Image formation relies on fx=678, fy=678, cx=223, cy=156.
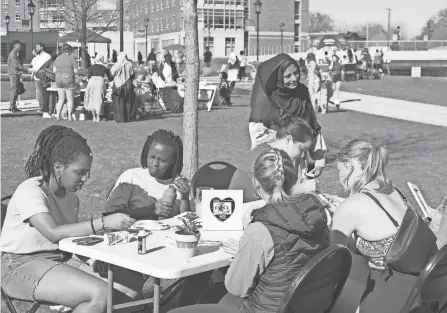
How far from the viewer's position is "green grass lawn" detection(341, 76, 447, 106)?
26.0 m

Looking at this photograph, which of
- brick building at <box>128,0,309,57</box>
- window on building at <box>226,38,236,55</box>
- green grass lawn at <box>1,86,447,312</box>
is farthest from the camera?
window on building at <box>226,38,236,55</box>

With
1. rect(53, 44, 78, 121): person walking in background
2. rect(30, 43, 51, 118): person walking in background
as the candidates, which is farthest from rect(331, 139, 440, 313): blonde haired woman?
rect(30, 43, 51, 118): person walking in background

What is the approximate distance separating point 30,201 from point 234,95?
22.5 metres

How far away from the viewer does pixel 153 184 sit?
461cm

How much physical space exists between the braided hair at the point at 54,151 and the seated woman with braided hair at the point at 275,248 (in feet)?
3.90

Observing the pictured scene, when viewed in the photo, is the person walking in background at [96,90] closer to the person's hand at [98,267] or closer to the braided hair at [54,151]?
the braided hair at [54,151]

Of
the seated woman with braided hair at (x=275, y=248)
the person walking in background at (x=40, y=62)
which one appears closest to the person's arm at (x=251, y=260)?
the seated woman with braided hair at (x=275, y=248)

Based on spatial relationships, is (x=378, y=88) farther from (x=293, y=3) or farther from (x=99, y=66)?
(x=293, y=3)

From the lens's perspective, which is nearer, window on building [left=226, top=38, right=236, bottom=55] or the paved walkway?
the paved walkway

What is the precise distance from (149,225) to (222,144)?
9267 millimetres

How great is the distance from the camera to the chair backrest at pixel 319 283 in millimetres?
2713

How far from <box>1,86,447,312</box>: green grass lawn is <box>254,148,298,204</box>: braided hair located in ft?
14.2

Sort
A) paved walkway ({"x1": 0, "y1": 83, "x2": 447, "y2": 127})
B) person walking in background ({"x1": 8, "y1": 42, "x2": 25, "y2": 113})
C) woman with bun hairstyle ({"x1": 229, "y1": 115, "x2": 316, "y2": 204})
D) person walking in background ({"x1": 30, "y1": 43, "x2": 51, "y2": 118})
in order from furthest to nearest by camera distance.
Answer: paved walkway ({"x1": 0, "y1": 83, "x2": 447, "y2": 127}) < person walking in background ({"x1": 8, "y1": 42, "x2": 25, "y2": 113}) < person walking in background ({"x1": 30, "y1": 43, "x2": 51, "y2": 118}) < woman with bun hairstyle ({"x1": 229, "y1": 115, "x2": 316, "y2": 204})

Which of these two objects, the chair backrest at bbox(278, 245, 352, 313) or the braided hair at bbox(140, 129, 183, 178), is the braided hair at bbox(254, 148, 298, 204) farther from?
the braided hair at bbox(140, 129, 183, 178)
